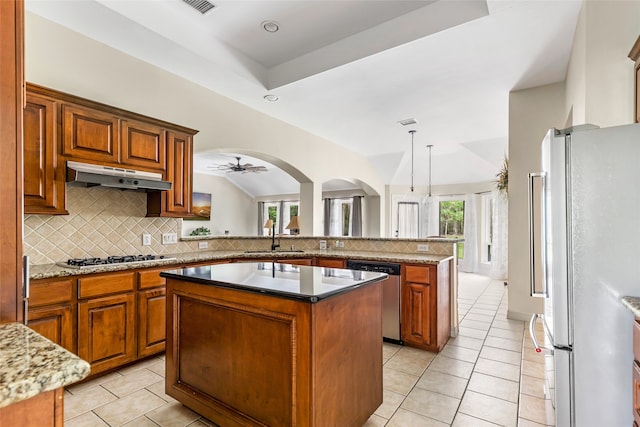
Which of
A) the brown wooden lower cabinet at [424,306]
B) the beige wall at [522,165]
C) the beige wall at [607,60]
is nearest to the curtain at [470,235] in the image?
the beige wall at [522,165]

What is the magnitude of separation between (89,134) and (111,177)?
412 millimetres

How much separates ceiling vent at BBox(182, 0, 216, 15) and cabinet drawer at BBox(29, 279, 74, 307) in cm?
239

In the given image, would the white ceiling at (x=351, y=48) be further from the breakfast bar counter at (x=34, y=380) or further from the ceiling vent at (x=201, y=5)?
the breakfast bar counter at (x=34, y=380)

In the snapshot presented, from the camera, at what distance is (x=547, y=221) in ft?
5.36

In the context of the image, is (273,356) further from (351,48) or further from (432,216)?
(432,216)

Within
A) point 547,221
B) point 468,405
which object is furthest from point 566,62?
point 468,405

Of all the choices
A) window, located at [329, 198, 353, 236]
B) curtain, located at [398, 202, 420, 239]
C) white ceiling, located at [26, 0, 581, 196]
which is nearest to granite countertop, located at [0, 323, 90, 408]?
white ceiling, located at [26, 0, 581, 196]

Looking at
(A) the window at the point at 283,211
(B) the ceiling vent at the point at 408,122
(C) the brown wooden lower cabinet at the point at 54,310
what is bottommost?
(C) the brown wooden lower cabinet at the point at 54,310

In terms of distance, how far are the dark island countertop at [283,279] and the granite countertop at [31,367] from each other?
37.4 inches

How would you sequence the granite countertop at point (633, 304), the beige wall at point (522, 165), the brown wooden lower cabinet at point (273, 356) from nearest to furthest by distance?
the granite countertop at point (633, 304), the brown wooden lower cabinet at point (273, 356), the beige wall at point (522, 165)

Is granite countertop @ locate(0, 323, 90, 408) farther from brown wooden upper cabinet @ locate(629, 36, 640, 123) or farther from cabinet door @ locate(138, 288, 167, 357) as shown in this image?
brown wooden upper cabinet @ locate(629, 36, 640, 123)

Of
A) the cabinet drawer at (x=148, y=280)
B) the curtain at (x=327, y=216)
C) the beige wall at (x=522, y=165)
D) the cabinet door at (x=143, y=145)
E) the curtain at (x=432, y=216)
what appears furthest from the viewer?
the curtain at (x=327, y=216)

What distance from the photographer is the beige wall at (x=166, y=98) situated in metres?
2.69

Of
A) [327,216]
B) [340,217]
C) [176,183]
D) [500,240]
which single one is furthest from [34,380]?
[327,216]
